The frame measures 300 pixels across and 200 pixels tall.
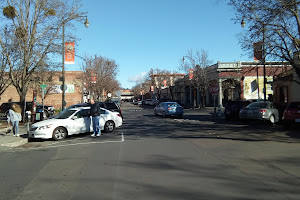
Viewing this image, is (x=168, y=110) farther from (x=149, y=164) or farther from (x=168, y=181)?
(x=168, y=181)

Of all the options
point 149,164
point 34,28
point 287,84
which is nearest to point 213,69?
point 287,84

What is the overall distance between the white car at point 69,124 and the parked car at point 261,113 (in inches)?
334

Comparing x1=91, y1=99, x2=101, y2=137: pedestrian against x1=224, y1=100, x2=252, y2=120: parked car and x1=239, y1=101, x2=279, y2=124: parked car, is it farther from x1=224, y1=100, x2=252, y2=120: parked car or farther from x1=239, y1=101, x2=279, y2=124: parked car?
x1=224, y1=100, x2=252, y2=120: parked car

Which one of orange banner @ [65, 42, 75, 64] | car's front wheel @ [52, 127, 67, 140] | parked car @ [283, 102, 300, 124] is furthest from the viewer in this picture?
orange banner @ [65, 42, 75, 64]

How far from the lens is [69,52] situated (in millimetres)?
20891

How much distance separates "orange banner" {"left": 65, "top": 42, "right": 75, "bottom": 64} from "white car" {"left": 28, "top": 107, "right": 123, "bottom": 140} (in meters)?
8.12

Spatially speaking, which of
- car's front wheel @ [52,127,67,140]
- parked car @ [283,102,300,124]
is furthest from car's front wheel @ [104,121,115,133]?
parked car @ [283,102,300,124]

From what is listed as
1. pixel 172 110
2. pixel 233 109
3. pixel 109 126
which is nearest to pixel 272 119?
pixel 233 109

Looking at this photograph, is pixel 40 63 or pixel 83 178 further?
pixel 40 63

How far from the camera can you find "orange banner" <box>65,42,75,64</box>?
20.9 metres

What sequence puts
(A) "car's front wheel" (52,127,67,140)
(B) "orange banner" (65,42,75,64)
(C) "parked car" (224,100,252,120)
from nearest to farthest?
(A) "car's front wheel" (52,127,67,140) < (B) "orange banner" (65,42,75,64) < (C) "parked car" (224,100,252,120)

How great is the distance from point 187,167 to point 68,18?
56.1 feet

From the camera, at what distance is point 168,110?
25.3 meters

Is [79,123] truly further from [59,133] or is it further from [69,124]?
[59,133]
